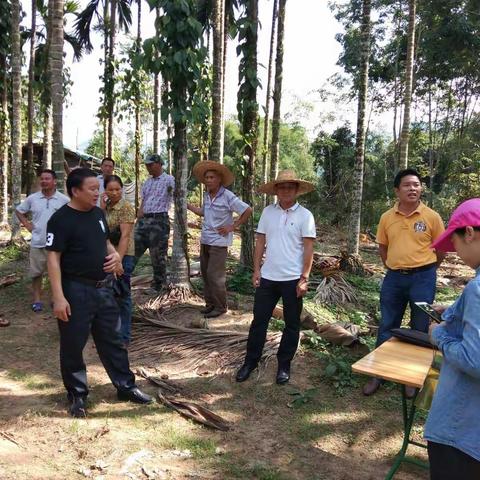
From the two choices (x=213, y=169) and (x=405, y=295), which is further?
(x=213, y=169)

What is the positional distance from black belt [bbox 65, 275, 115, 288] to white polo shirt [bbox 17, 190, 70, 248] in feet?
8.18

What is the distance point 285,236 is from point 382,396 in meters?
1.62

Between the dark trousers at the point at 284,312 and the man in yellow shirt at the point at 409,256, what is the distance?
29.4 inches

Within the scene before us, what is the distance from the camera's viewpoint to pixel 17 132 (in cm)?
934

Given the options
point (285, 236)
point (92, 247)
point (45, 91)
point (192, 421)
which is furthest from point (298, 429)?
point (45, 91)

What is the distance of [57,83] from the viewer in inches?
241

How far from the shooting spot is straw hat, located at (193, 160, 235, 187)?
16.8 feet

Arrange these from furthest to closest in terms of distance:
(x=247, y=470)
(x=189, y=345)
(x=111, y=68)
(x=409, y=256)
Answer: (x=111, y=68), (x=189, y=345), (x=409, y=256), (x=247, y=470)

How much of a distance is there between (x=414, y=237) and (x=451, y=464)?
7.92 ft

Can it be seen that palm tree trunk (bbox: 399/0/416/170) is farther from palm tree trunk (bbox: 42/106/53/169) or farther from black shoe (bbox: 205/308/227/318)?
palm tree trunk (bbox: 42/106/53/169)

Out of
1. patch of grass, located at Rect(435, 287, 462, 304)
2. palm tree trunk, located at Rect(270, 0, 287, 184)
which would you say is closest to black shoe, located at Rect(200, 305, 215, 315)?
patch of grass, located at Rect(435, 287, 462, 304)

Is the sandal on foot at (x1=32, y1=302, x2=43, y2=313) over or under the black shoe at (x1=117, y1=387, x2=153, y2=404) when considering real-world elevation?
over

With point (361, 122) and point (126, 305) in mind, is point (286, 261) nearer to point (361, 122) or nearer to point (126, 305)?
point (126, 305)

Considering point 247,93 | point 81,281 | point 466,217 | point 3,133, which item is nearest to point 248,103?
point 247,93
